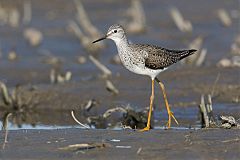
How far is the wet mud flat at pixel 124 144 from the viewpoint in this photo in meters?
6.98

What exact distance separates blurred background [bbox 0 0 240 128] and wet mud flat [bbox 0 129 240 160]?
196 centimetres

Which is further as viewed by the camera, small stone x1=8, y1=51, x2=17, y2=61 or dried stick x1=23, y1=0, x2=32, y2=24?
dried stick x1=23, y1=0, x2=32, y2=24

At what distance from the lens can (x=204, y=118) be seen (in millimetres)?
9141

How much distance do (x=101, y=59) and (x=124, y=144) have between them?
6.81 m

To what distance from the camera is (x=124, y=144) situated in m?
7.41

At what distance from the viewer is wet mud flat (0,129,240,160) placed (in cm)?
698

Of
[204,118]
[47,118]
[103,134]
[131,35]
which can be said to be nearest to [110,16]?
[131,35]

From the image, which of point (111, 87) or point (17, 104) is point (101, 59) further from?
point (17, 104)

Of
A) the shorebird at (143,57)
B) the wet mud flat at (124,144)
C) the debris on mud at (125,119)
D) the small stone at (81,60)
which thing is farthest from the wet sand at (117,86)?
the shorebird at (143,57)

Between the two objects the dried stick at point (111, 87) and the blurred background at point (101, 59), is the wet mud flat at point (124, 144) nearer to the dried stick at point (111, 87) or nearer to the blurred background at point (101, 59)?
the blurred background at point (101, 59)

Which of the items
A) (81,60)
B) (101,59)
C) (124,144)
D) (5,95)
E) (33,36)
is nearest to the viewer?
(124,144)

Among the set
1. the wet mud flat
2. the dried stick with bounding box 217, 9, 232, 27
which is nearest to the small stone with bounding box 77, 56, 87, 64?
the dried stick with bounding box 217, 9, 232, 27

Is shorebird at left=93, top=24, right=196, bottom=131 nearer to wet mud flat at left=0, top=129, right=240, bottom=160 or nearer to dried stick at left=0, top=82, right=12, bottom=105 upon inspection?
wet mud flat at left=0, top=129, right=240, bottom=160

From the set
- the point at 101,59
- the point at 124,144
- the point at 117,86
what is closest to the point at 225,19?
the point at 101,59
